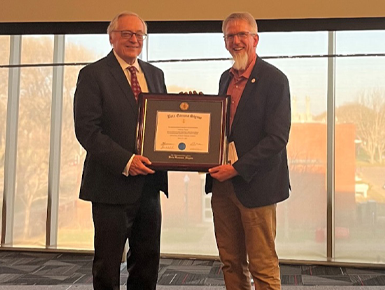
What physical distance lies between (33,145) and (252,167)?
10.2ft

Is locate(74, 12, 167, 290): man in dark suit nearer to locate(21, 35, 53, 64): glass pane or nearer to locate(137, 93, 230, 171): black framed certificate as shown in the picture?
locate(137, 93, 230, 171): black framed certificate

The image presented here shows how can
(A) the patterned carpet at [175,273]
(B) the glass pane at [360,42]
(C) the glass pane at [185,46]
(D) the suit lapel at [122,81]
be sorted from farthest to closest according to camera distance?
(C) the glass pane at [185,46] < (B) the glass pane at [360,42] < (A) the patterned carpet at [175,273] < (D) the suit lapel at [122,81]

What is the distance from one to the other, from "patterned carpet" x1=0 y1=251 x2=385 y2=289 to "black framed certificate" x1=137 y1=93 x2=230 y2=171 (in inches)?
63.8

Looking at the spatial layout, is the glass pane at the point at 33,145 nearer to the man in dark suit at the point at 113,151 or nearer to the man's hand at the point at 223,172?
the man in dark suit at the point at 113,151

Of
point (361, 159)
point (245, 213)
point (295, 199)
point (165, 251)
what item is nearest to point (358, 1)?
point (361, 159)

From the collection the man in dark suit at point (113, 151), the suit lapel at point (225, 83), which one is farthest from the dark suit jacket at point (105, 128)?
the suit lapel at point (225, 83)

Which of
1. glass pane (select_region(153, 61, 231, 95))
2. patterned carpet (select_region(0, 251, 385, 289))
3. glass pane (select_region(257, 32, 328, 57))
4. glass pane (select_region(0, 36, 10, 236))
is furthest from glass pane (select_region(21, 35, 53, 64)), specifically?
glass pane (select_region(257, 32, 328, 57))

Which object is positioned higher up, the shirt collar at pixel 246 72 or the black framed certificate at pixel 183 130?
the shirt collar at pixel 246 72

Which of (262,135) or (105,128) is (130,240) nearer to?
(105,128)

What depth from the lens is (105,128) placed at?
6.86 ft

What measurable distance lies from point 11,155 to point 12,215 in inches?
24.1

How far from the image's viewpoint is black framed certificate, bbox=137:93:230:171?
2.04 metres

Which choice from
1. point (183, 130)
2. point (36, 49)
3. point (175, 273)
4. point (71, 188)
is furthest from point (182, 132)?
point (36, 49)

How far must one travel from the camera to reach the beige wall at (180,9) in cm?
327
